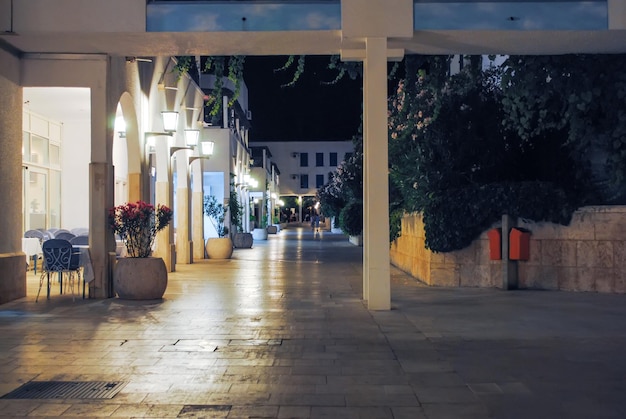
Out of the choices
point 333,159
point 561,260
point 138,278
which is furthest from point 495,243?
point 333,159

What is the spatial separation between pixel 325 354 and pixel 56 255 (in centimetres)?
575

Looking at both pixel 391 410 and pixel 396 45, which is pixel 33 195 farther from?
pixel 391 410

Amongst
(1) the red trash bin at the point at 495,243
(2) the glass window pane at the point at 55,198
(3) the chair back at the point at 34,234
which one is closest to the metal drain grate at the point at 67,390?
(1) the red trash bin at the point at 495,243

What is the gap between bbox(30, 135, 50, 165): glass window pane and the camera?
16281mm

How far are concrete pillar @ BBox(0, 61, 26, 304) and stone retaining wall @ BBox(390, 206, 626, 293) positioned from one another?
7.42 m

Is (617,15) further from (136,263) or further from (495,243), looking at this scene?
(136,263)

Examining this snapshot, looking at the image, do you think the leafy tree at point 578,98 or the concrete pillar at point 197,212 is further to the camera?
the concrete pillar at point 197,212

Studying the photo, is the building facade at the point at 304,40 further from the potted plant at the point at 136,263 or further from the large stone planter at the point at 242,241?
the large stone planter at the point at 242,241

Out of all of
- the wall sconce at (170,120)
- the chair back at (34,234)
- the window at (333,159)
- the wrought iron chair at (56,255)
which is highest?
the window at (333,159)

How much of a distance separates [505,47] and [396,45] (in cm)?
169

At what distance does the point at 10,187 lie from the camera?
10.6 metres

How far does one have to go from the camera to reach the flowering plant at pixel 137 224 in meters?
11.0

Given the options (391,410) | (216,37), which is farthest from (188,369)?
(216,37)

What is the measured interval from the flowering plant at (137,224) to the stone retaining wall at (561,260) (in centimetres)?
528
